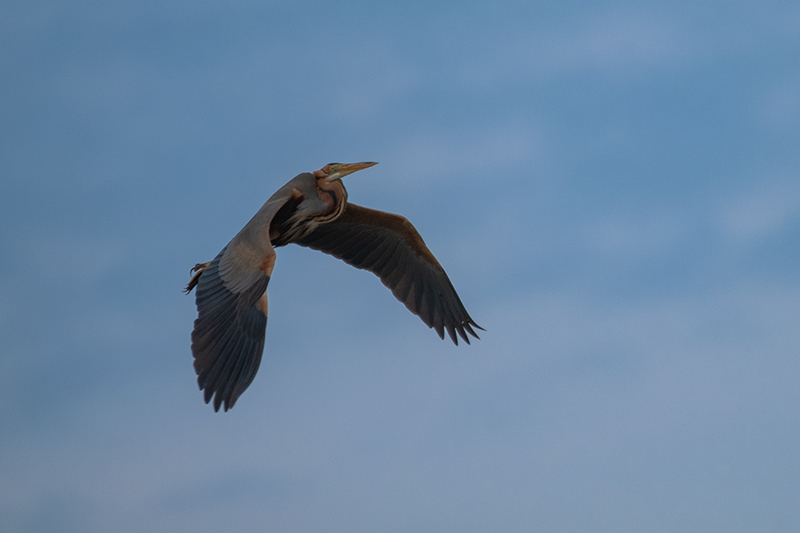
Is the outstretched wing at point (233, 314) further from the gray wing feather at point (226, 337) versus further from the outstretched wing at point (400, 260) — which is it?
the outstretched wing at point (400, 260)

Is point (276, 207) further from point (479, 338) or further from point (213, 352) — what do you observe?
point (479, 338)

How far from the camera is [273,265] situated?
958cm

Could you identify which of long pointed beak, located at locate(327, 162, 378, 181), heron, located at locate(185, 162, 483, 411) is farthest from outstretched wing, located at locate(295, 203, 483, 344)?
long pointed beak, located at locate(327, 162, 378, 181)

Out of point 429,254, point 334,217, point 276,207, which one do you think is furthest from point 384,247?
point 276,207

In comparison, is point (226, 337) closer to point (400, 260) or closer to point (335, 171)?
point (335, 171)

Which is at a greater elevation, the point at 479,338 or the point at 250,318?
the point at 479,338

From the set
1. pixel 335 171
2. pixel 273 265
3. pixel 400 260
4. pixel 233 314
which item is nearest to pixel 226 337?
pixel 233 314

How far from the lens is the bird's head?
457 inches

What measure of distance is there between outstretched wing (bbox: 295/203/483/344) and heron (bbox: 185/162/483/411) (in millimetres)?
15

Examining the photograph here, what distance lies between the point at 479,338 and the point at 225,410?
553cm

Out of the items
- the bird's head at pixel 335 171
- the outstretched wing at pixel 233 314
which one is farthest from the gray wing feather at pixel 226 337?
the bird's head at pixel 335 171

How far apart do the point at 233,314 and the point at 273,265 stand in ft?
2.52

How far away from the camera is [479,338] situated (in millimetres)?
13000

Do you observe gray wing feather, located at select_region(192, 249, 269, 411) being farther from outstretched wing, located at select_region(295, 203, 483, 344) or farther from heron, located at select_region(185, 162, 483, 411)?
outstretched wing, located at select_region(295, 203, 483, 344)
